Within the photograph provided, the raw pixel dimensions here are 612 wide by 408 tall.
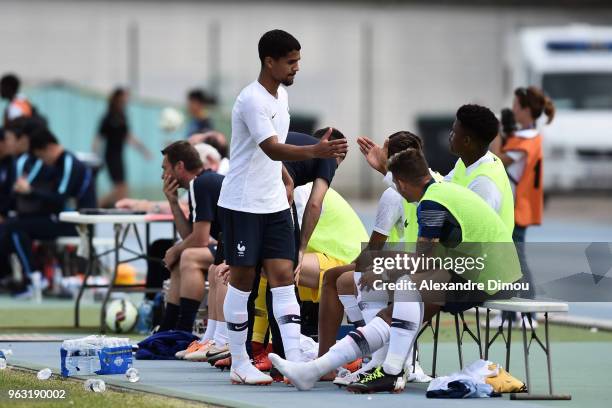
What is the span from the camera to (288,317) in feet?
31.9

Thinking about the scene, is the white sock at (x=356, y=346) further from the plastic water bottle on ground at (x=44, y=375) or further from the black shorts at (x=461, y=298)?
the plastic water bottle on ground at (x=44, y=375)

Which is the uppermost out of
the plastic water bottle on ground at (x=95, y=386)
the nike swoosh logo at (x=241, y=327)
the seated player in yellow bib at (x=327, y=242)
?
the seated player in yellow bib at (x=327, y=242)

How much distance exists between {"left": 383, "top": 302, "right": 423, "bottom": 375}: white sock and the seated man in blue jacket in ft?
24.4

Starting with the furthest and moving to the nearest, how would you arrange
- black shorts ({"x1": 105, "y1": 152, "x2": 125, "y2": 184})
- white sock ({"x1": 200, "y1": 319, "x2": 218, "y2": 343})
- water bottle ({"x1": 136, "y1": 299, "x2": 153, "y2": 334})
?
black shorts ({"x1": 105, "y1": 152, "x2": 125, "y2": 184}) → water bottle ({"x1": 136, "y1": 299, "x2": 153, "y2": 334}) → white sock ({"x1": 200, "y1": 319, "x2": 218, "y2": 343})

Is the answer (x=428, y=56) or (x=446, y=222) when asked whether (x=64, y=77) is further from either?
(x=446, y=222)

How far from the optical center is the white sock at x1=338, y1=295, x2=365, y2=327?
9.93 metres

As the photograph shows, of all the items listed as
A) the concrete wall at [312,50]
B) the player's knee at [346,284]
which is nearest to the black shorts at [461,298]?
the player's knee at [346,284]

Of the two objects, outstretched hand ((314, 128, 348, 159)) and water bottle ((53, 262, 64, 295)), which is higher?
outstretched hand ((314, 128, 348, 159))

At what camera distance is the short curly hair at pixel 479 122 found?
9.75 meters

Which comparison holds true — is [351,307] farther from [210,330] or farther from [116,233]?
[116,233]

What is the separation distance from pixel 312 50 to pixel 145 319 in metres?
25.6

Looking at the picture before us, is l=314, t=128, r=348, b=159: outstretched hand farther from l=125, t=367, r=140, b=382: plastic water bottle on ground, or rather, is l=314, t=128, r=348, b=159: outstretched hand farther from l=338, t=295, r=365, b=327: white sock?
l=125, t=367, r=140, b=382: plastic water bottle on ground

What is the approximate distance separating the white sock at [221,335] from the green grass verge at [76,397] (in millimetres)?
1475

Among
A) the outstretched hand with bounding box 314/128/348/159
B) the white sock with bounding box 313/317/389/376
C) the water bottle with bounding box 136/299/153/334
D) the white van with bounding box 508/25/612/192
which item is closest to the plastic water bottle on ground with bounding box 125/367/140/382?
the white sock with bounding box 313/317/389/376
